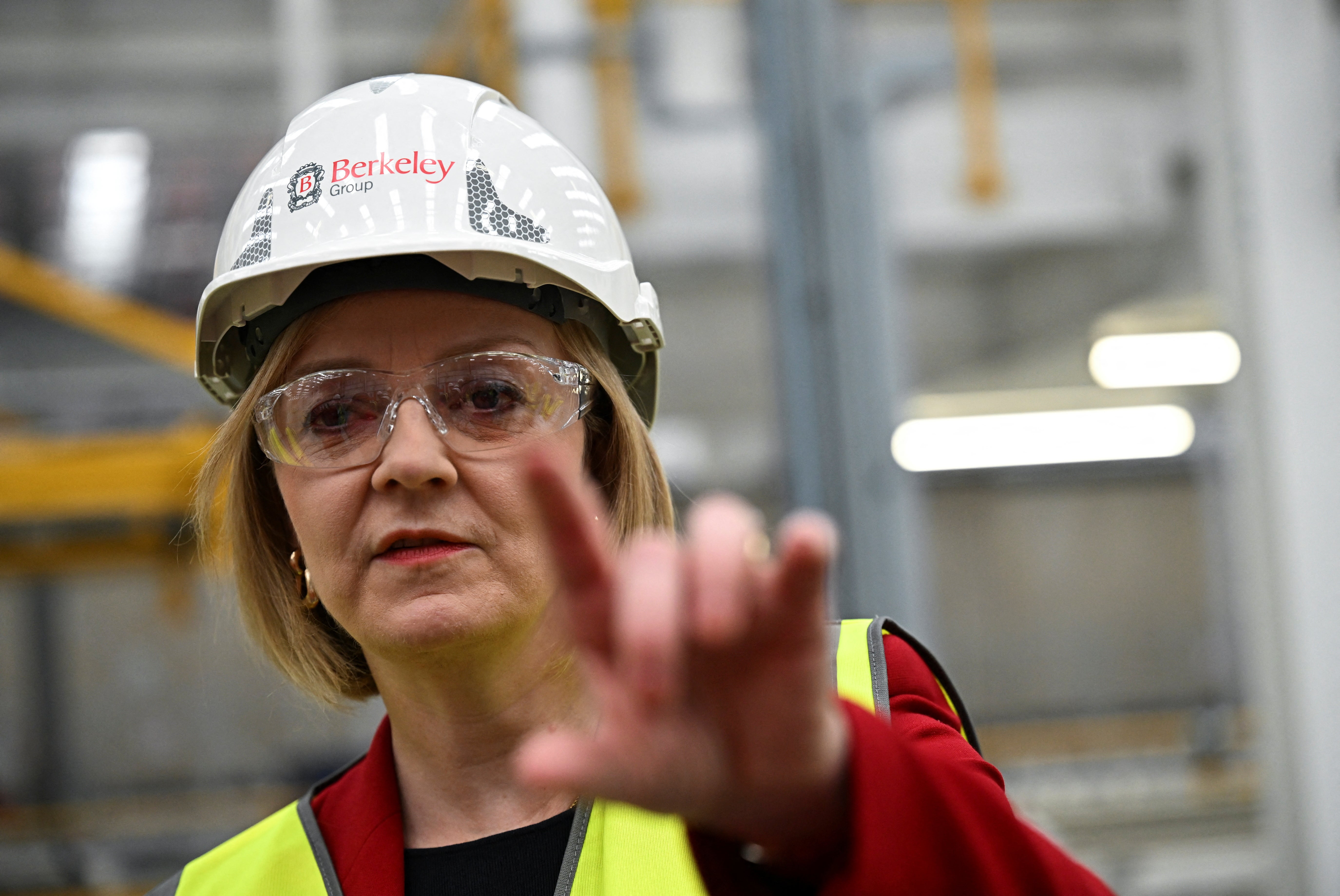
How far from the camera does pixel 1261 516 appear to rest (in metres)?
3.99

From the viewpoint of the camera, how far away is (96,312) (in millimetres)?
6285

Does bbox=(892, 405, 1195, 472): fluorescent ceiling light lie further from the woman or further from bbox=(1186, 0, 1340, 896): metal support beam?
the woman

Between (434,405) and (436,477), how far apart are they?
3.5 inches

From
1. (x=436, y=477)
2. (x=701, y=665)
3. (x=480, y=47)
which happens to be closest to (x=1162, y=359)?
(x=480, y=47)

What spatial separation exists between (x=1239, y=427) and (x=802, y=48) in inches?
83.2

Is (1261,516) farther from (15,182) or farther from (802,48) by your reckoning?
(15,182)

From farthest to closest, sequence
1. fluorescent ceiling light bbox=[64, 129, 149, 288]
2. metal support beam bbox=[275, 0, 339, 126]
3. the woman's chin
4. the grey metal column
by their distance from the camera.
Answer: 1. fluorescent ceiling light bbox=[64, 129, 149, 288]
2. metal support beam bbox=[275, 0, 339, 126]
3. the grey metal column
4. the woman's chin

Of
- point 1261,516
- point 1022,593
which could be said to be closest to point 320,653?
point 1261,516

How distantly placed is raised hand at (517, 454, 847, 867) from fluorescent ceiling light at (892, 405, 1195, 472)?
27.5 feet

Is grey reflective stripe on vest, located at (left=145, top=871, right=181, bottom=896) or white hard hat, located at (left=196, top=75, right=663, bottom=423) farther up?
white hard hat, located at (left=196, top=75, right=663, bottom=423)

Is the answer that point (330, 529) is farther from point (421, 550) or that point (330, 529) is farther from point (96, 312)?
point (96, 312)

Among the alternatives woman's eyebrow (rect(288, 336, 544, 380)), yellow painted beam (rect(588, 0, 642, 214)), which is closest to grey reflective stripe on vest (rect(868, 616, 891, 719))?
woman's eyebrow (rect(288, 336, 544, 380))

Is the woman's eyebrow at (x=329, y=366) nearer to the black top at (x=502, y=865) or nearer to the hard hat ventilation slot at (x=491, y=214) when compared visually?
the hard hat ventilation slot at (x=491, y=214)

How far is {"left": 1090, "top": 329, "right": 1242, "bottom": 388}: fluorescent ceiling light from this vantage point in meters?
8.86
